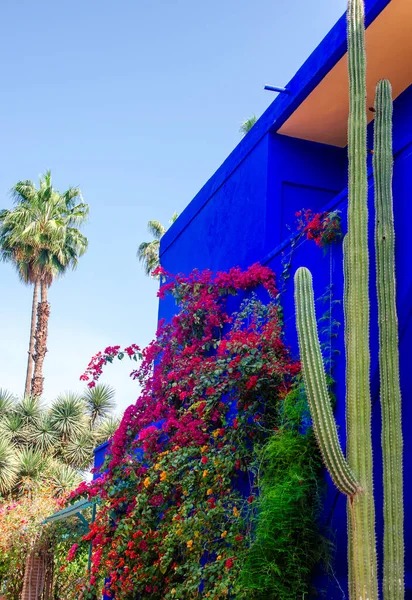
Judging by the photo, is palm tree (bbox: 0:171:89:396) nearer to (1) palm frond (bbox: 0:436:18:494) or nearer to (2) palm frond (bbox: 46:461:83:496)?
(2) palm frond (bbox: 46:461:83:496)

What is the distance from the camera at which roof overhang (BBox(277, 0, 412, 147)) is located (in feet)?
21.9

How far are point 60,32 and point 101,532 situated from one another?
1531 cm

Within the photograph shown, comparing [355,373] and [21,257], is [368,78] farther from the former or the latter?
[21,257]

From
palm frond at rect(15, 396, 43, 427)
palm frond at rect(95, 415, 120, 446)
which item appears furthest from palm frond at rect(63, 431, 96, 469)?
palm frond at rect(15, 396, 43, 427)

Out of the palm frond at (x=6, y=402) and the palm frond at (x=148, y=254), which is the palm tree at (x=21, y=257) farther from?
the palm frond at (x=148, y=254)

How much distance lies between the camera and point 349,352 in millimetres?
4727

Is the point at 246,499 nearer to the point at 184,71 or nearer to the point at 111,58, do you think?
the point at 184,71

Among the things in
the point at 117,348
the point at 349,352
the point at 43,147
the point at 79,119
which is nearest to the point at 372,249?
the point at 349,352

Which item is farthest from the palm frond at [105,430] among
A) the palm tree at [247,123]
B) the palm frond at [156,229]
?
the palm tree at [247,123]

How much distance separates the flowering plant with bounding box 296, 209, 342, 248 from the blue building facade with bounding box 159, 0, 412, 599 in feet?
0.25

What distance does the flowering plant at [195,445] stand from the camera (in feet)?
21.4

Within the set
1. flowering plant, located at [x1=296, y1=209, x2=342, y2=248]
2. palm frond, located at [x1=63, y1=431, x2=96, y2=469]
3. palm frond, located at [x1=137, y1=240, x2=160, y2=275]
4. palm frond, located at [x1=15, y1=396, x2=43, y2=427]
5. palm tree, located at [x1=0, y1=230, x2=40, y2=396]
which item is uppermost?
palm frond, located at [x1=137, y1=240, x2=160, y2=275]

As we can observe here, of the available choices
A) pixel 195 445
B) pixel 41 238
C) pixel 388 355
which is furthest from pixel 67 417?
pixel 388 355

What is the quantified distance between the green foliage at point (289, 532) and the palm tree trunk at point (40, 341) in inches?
822
